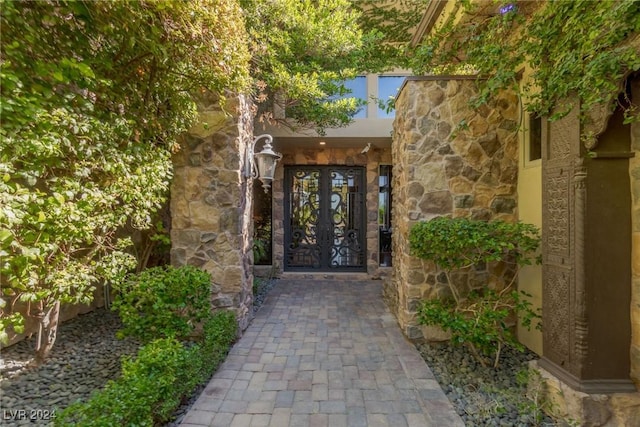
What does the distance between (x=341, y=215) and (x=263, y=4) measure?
4.03 meters

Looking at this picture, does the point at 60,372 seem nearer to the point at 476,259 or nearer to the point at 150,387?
the point at 150,387

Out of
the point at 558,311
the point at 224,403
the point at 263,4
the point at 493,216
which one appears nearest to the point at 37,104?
the point at 224,403

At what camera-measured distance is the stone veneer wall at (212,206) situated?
3303 millimetres

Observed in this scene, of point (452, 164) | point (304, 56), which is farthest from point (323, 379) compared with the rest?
point (304, 56)

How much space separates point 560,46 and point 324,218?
16.2ft

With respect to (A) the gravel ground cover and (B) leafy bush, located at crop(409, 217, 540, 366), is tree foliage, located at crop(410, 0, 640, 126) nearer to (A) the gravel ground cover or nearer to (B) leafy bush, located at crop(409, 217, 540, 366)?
(B) leafy bush, located at crop(409, 217, 540, 366)

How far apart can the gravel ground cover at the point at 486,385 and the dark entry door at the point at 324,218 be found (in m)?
3.46

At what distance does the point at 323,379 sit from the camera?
2.54m

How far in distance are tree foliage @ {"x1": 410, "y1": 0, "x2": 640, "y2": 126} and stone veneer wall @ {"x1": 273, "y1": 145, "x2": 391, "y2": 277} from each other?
3342 mm

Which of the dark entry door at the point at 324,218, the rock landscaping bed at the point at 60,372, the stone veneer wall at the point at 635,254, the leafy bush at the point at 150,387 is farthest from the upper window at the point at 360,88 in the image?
the rock landscaping bed at the point at 60,372

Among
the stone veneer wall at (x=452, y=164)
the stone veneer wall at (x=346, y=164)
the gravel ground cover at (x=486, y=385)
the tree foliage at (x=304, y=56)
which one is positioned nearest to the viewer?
the gravel ground cover at (x=486, y=385)

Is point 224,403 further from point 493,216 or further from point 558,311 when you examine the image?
point 493,216

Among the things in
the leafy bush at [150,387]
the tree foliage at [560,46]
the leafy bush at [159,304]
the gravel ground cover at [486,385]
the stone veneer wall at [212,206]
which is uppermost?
the tree foliage at [560,46]

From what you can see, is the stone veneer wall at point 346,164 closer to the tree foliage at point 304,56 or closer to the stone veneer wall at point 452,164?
the tree foliage at point 304,56
